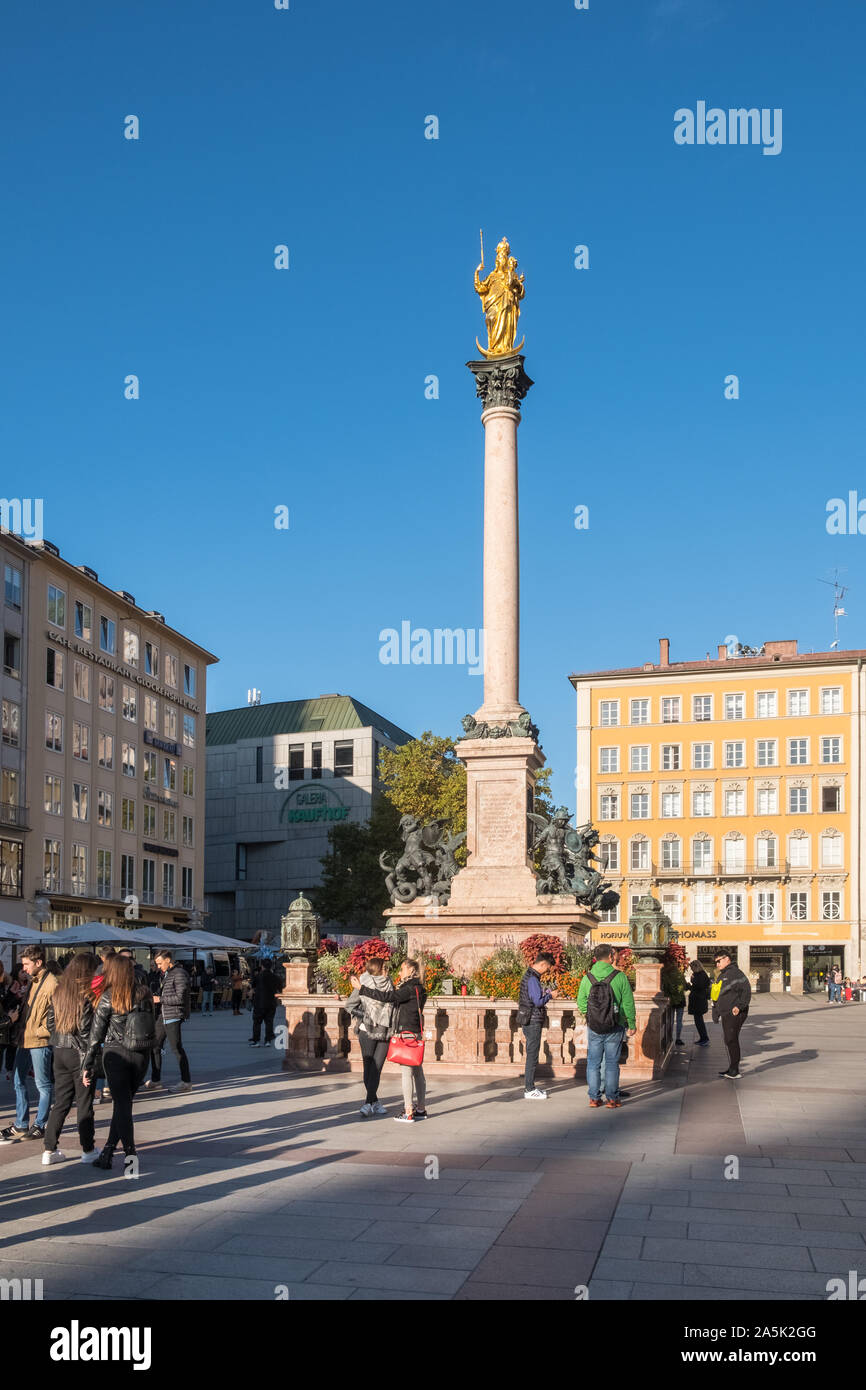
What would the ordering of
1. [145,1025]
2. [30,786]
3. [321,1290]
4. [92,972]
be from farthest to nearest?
[30,786], [92,972], [145,1025], [321,1290]

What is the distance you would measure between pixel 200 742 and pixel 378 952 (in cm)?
5737

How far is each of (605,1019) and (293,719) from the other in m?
81.7

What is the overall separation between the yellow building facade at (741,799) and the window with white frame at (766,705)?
0.24 ft

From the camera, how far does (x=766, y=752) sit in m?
72.2

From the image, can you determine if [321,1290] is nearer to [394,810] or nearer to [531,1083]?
[531,1083]

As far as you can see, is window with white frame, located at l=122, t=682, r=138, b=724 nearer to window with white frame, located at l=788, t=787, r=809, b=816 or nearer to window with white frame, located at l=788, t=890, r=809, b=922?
window with white frame, located at l=788, t=787, r=809, b=816

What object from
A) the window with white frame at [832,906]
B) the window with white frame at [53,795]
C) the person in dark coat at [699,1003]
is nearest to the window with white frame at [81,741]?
the window with white frame at [53,795]

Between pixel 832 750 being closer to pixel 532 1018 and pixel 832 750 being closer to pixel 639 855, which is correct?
pixel 639 855

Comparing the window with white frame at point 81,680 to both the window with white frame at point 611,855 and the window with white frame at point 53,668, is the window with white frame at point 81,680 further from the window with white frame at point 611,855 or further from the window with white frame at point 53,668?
the window with white frame at point 611,855

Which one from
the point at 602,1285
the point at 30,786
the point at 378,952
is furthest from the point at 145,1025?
the point at 30,786

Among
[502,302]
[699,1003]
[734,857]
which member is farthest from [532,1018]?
[734,857]

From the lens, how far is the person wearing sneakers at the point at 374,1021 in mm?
13516

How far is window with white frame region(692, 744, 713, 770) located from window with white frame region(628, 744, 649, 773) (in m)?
2.57

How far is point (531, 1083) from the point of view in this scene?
15.2 metres
